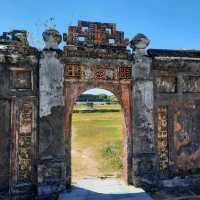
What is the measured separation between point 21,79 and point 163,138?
3.99 metres

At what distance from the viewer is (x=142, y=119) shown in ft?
26.0

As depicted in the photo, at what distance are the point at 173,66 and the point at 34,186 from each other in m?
4.71

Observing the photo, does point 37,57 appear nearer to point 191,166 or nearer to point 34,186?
point 34,186

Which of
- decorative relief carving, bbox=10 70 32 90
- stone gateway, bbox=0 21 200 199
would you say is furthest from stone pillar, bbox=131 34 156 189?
decorative relief carving, bbox=10 70 32 90

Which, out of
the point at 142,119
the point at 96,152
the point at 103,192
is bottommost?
the point at 103,192

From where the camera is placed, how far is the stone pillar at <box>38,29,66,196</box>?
724 cm

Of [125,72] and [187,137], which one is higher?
[125,72]

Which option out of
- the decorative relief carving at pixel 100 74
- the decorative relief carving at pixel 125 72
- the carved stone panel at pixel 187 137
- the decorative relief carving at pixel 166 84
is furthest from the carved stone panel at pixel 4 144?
the carved stone panel at pixel 187 137

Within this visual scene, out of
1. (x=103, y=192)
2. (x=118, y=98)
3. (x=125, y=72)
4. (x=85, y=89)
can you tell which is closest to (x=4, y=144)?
(x=85, y=89)

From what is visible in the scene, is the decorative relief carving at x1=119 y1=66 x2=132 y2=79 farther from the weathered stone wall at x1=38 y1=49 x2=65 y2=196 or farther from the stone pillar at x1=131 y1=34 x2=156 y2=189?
the weathered stone wall at x1=38 y1=49 x2=65 y2=196

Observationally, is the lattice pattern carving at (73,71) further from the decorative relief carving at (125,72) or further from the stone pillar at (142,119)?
the stone pillar at (142,119)

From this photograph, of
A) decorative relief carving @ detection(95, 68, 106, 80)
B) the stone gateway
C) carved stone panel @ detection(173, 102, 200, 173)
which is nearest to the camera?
the stone gateway

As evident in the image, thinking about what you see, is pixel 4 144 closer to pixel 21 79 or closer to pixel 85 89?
pixel 21 79

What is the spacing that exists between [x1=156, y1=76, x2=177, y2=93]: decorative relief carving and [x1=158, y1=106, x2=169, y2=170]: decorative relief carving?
1.60 ft
